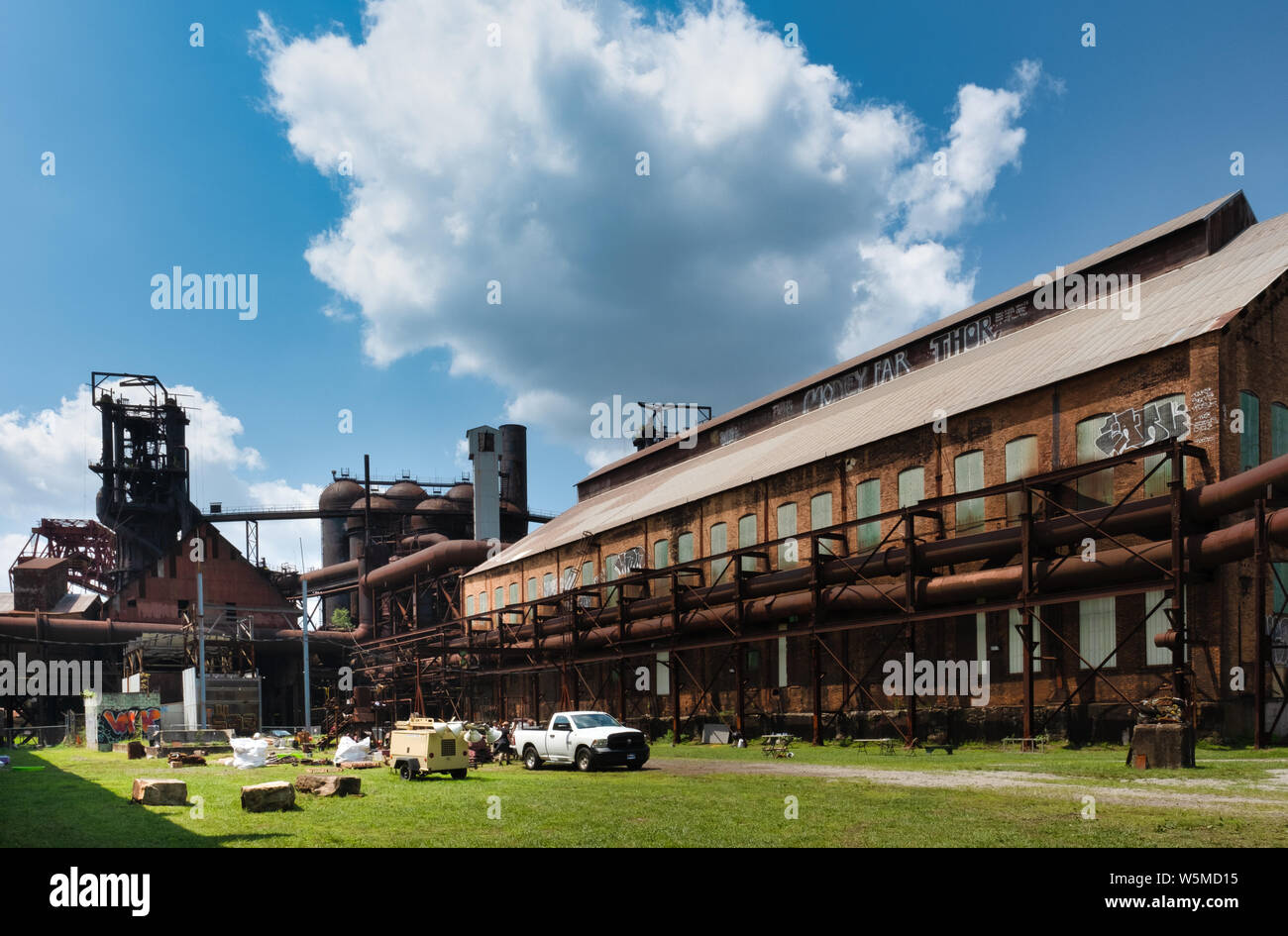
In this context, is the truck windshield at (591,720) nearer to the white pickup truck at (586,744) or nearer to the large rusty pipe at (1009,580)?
the white pickup truck at (586,744)

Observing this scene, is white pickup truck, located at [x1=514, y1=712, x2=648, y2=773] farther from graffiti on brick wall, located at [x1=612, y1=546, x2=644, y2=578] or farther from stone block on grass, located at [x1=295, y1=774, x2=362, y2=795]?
graffiti on brick wall, located at [x1=612, y1=546, x2=644, y2=578]

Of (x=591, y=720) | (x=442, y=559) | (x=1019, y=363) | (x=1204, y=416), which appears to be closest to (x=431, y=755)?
(x=591, y=720)

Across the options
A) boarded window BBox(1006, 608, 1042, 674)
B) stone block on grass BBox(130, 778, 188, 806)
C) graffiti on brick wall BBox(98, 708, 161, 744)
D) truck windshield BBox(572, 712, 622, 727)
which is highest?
boarded window BBox(1006, 608, 1042, 674)

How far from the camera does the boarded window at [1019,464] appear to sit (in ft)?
92.7

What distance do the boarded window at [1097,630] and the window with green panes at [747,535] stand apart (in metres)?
14.3

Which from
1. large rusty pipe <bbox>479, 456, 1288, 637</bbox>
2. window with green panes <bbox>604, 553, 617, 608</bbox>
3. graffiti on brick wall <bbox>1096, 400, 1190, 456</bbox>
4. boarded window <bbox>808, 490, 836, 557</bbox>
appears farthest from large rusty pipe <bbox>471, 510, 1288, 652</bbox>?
window with green panes <bbox>604, 553, 617, 608</bbox>

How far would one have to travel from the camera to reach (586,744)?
76.3ft

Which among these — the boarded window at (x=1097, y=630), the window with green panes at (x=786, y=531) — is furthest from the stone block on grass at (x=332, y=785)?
the window with green panes at (x=786, y=531)

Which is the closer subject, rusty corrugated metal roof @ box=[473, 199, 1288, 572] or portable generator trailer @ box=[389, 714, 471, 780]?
portable generator trailer @ box=[389, 714, 471, 780]

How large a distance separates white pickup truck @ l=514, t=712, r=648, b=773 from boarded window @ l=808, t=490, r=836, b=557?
1272cm

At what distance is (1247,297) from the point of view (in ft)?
82.4

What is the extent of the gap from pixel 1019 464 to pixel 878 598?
212 inches

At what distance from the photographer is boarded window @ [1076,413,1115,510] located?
2617cm
